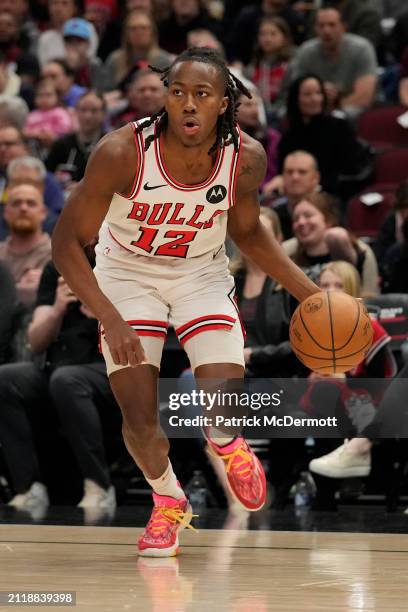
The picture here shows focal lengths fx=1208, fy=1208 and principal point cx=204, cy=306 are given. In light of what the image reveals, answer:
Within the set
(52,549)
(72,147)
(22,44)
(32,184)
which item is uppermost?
(22,44)

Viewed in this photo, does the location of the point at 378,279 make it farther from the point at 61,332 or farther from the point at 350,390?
the point at 61,332

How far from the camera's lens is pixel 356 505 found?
6906 mm

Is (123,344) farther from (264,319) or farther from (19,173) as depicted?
(19,173)

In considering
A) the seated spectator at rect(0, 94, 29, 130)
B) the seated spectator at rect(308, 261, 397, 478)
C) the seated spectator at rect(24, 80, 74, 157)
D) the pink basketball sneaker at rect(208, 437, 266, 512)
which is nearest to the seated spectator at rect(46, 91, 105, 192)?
the seated spectator at rect(0, 94, 29, 130)

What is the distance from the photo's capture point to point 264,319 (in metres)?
6.96

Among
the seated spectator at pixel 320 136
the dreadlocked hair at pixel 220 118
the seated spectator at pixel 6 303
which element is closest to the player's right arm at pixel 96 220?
the dreadlocked hair at pixel 220 118

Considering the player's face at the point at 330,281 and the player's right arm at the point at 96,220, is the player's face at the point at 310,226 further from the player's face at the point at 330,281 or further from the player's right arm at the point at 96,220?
the player's right arm at the point at 96,220

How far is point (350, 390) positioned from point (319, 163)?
327 cm

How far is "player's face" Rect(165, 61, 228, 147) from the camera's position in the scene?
4.43 m

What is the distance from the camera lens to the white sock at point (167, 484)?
16.2 feet

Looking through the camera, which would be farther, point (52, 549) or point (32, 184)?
point (32, 184)

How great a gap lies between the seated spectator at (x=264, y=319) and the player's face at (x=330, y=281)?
1.01 ft

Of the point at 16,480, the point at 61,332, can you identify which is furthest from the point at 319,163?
the point at 16,480

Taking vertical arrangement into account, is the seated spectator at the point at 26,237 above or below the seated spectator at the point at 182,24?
below
